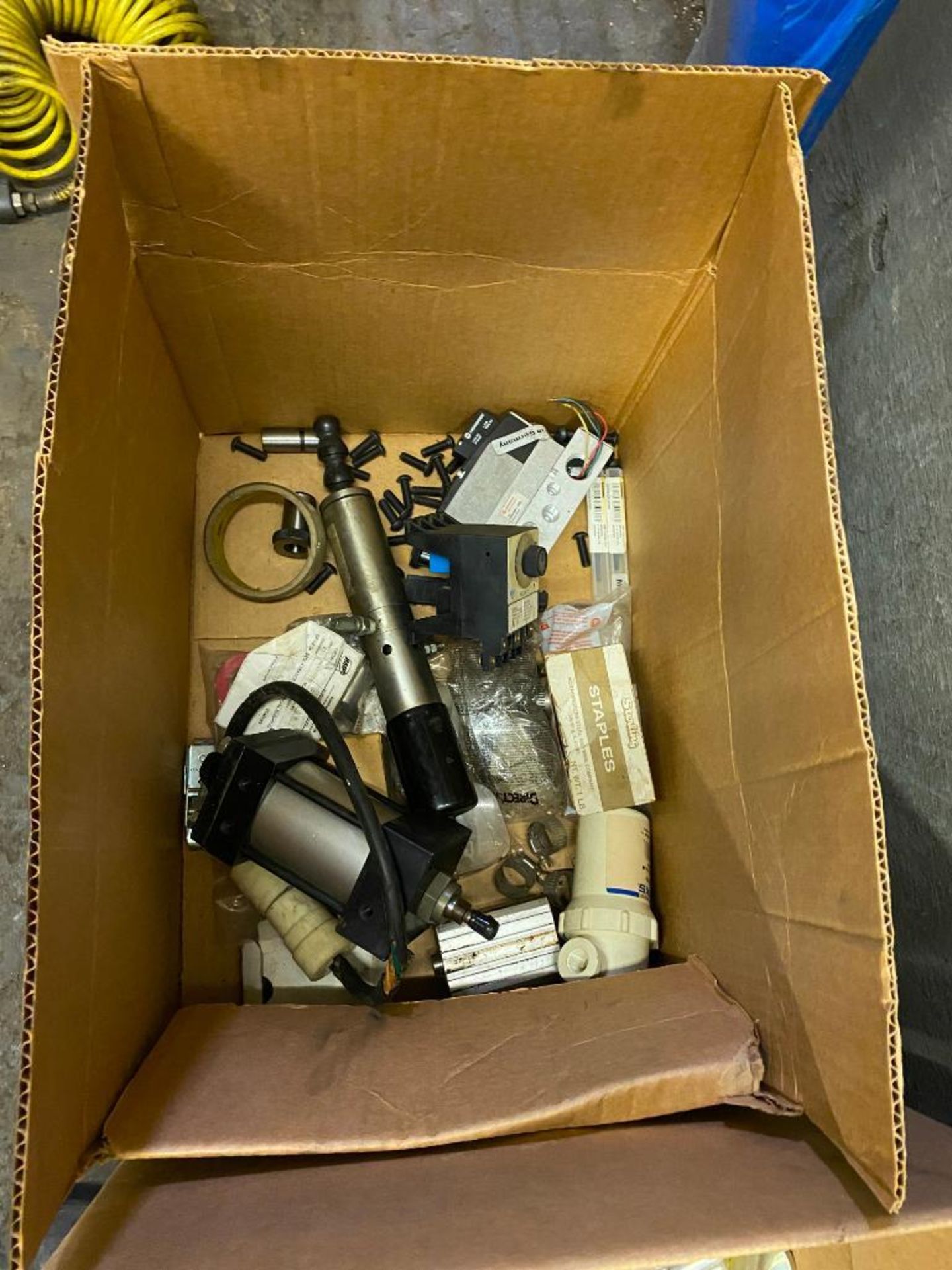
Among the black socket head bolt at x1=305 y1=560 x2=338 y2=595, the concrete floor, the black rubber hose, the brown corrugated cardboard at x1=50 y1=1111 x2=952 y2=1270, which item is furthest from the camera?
the concrete floor

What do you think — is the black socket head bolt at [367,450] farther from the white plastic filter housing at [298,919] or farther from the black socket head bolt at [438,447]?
the white plastic filter housing at [298,919]

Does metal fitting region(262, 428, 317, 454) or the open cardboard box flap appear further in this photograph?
metal fitting region(262, 428, 317, 454)

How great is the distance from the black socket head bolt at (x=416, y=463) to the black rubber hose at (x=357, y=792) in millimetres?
326

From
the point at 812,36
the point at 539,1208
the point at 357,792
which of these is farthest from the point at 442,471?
the point at 539,1208

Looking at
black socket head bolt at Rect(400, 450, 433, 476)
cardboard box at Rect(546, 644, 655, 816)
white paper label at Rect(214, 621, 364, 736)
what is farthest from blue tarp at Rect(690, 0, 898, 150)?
white paper label at Rect(214, 621, 364, 736)

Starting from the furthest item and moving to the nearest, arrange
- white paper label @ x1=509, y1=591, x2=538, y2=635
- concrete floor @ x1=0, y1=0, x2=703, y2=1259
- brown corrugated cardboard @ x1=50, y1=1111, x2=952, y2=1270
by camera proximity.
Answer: concrete floor @ x1=0, y1=0, x2=703, y2=1259 < white paper label @ x1=509, y1=591, x2=538, y2=635 < brown corrugated cardboard @ x1=50, y1=1111, x2=952, y2=1270

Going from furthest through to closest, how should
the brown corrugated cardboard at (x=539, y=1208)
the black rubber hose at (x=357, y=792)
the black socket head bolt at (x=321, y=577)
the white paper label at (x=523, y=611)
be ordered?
the black socket head bolt at (x=321, y=577), the white paper label at (x=523, y=611), the black rubber hose at (x=357, y=792), the brown corrugated cardboard at (x=539, y=1208)

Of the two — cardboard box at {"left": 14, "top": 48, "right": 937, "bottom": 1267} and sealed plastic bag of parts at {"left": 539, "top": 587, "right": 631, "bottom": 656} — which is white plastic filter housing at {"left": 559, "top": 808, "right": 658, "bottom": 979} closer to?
cardboard box at {"left": 14, "top": 48, "right": 937, "bottom": 1267}

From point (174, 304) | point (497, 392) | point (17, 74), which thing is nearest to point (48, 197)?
point (17, 74)

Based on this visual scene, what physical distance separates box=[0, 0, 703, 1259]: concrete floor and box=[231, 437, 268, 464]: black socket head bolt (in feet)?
1.23

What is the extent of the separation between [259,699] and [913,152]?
814mm

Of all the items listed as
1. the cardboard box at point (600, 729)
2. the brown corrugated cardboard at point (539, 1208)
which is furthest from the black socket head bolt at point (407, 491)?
the brown corrugated cardboard at point (539, 1208)

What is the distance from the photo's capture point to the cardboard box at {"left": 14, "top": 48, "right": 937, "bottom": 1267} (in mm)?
509

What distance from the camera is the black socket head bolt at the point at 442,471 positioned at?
1.04m
